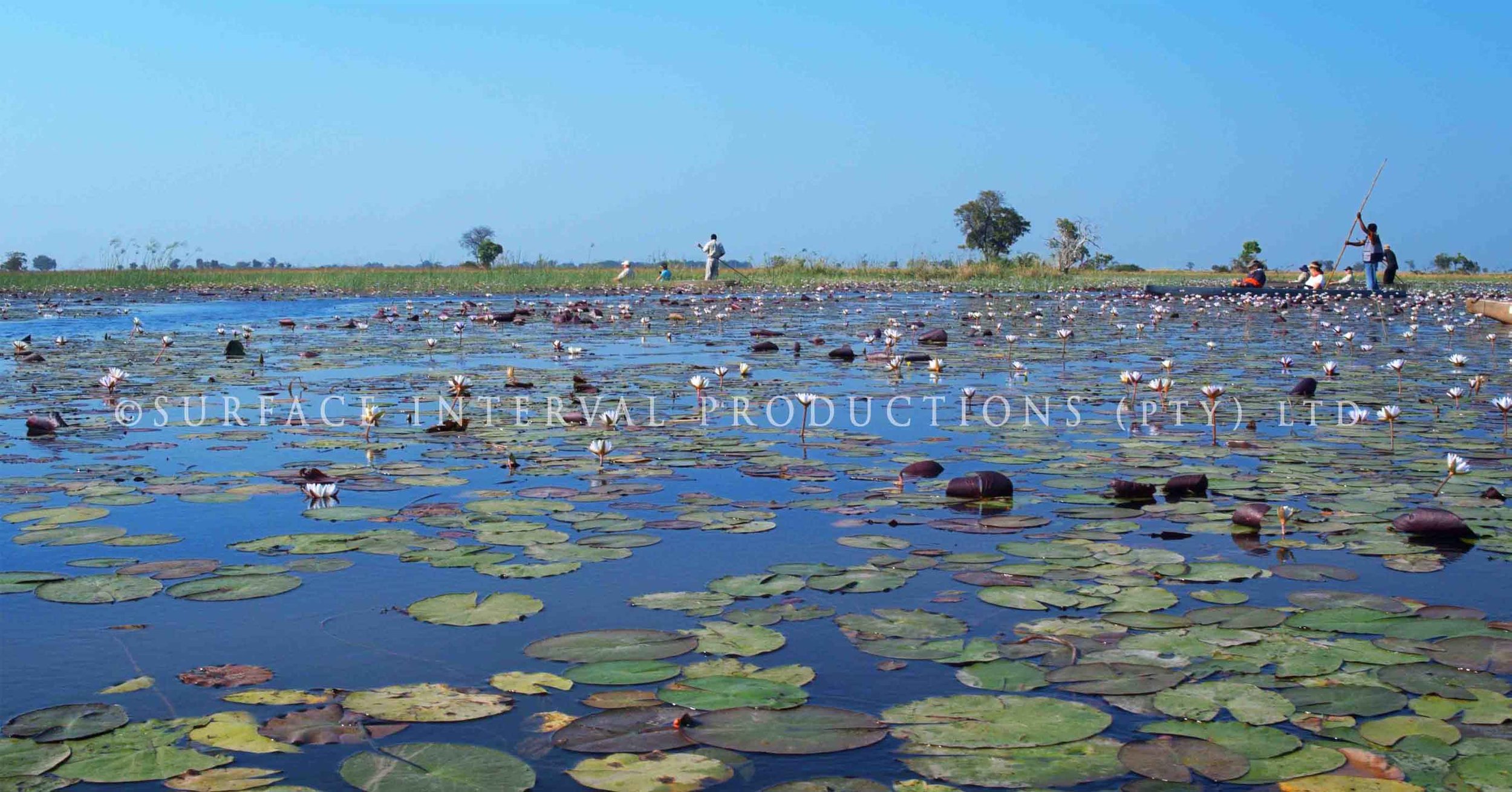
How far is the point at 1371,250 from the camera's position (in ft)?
71.6

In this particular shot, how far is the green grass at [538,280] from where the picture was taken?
26609mm

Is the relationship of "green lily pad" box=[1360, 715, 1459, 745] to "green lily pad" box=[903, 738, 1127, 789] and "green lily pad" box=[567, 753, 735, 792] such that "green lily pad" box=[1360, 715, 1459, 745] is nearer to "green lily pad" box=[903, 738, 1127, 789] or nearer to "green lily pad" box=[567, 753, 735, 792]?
"green lily pad" box=[903, 738, 1127, 789]

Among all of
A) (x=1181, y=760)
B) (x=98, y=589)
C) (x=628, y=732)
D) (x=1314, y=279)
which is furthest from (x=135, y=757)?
(x=1314, y=279)

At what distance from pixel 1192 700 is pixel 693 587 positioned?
126cm

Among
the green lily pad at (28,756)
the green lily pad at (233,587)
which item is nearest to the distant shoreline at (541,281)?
the green lily pad at (233,587)

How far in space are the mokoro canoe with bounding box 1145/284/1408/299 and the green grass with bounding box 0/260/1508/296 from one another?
221 inches

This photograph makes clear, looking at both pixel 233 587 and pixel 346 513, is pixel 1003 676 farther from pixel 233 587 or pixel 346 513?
pixel 346 513

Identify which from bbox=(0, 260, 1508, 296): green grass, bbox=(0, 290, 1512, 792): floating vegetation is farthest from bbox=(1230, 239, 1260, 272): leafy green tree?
bbox=(0, 290, 1512, 792): floating vegetation

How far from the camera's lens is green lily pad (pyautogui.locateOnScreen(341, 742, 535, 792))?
1869mm

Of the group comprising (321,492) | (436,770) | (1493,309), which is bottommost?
(436,770)

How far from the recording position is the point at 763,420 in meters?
5.95

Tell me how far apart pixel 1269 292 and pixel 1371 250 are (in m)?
1.99

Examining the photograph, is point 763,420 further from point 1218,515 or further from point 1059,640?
point 1059,640

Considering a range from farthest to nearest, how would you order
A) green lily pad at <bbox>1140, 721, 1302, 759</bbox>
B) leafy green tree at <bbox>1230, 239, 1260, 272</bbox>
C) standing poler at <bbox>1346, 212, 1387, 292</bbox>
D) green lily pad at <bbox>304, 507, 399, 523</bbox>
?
leafy green tree at <bbox>1230, 239, 1260, 272</bbox>
standing poler at <bbox>1346, 212, 1387, 292</bbox>
green lily pad at <bbox>304, 507, 399, 523</bbox>
green lily pad at <bbox>1140, 721, 1302, 759</bbox>
